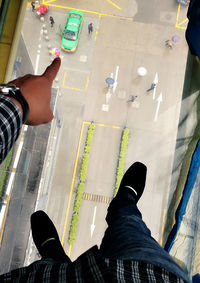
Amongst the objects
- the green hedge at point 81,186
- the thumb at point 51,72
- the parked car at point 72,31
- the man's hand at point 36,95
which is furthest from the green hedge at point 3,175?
the parked car at point 72,31

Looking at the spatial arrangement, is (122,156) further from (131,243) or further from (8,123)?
(8,123)

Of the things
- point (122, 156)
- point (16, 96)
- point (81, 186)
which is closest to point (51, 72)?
point (16, 96)

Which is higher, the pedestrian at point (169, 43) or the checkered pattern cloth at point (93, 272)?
the pedestrian at point (169, 43)

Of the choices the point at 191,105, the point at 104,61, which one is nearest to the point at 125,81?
the point at 104,61

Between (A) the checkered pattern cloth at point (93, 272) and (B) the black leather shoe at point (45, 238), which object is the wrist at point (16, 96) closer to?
(A) the checkered pattern cloth at point (93, 272)

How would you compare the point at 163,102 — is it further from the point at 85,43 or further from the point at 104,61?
the point at 85,43
